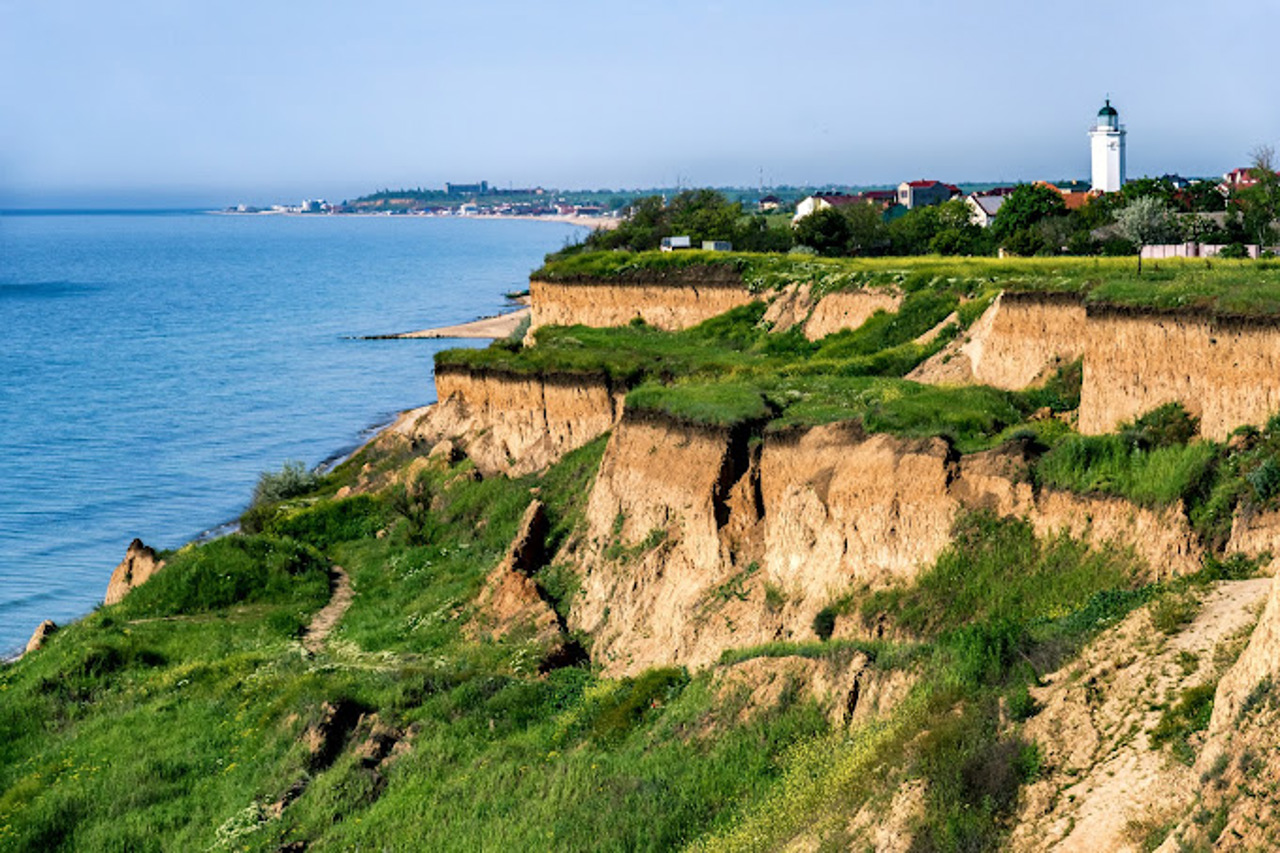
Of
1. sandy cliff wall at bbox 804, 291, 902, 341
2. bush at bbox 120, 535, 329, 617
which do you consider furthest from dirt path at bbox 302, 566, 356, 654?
sandy cliff wall at bbox 804, 291, 902, 341

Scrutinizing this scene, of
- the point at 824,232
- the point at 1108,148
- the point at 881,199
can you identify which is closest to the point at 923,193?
the point at 881,199

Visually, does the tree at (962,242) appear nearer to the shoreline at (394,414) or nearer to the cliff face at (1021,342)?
the shoreline at (394,414)

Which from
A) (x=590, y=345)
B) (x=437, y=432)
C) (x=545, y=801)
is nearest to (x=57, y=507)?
(x=437, y=432)

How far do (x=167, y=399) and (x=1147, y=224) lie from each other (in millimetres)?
56768

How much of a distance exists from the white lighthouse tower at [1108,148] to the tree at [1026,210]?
141 ft

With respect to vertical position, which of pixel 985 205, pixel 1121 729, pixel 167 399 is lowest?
pixel 167 399

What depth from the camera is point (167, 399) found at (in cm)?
8212

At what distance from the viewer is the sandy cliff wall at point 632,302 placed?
52812mm

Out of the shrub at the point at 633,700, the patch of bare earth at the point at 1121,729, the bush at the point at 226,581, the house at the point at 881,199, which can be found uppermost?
the house at the point at 881,199

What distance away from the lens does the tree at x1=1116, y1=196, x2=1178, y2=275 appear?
46781 mm

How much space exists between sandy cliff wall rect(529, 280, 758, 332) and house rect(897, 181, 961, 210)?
312 feet

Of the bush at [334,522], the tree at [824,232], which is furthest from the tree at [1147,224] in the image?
the bush at [334,522]

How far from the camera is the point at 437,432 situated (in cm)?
4619

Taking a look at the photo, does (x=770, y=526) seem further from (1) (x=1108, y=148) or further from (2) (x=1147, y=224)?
(1) (x=1108, y=148)
